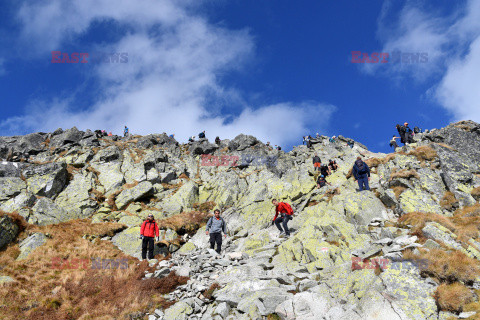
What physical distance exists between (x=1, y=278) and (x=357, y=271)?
1912cm

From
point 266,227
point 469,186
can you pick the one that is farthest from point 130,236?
point 469,186

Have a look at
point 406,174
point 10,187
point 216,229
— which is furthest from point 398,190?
point 10,187

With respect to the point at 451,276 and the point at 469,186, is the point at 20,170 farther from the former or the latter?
the point at 469,186

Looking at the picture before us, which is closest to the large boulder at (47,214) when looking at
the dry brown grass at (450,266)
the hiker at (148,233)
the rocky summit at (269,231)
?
the rocky summit at (269,231)

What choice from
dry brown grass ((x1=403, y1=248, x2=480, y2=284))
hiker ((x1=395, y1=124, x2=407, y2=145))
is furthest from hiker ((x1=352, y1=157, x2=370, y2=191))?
hiker ((x1=395, y1=124, x2=407, y2=145))

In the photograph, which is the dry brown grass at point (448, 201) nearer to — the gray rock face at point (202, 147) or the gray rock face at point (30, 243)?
the gray rock face at point (30, 243)

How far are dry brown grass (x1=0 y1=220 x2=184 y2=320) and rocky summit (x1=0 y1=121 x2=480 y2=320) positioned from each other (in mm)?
115

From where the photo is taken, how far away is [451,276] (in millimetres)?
9445

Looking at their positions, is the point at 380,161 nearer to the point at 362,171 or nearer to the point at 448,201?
the point at 362,171

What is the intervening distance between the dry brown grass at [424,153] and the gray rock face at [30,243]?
31.8 m

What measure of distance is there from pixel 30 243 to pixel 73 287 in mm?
8606

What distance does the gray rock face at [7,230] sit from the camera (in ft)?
63.2

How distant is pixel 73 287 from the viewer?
46.5 ft

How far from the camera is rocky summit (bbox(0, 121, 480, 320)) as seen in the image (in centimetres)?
967
